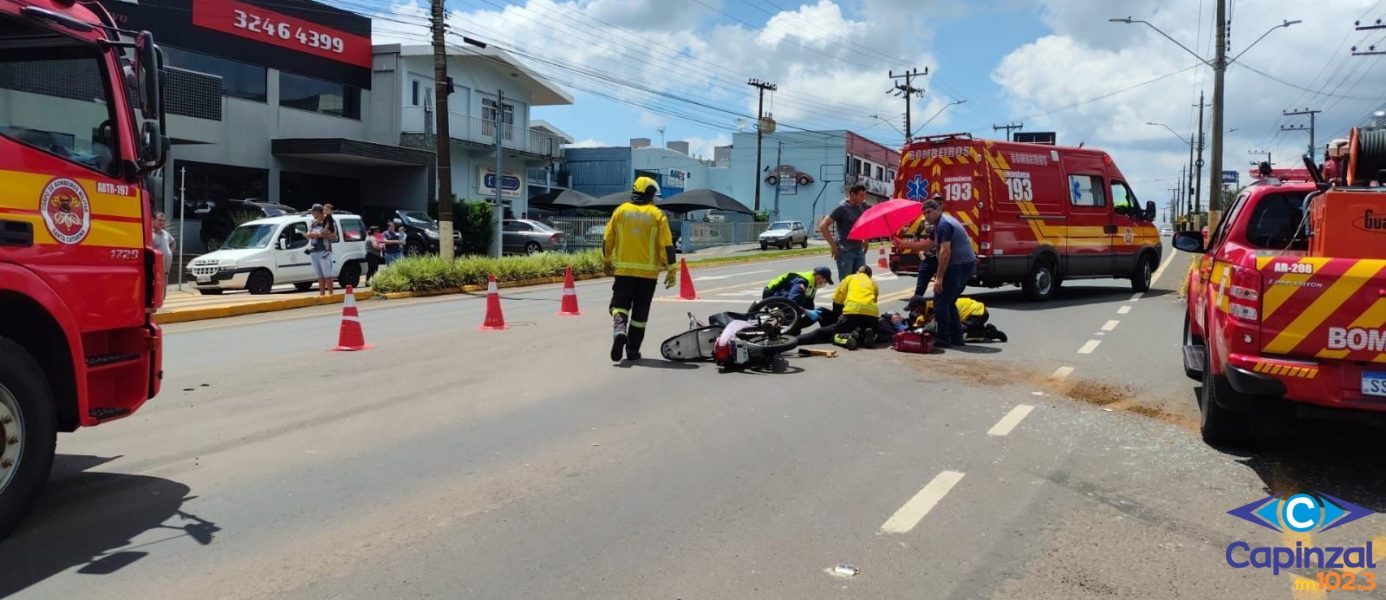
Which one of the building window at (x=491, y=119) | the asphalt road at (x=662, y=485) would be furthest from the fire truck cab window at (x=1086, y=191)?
the building window at (x=491, y=119)

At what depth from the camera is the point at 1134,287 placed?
18500mm

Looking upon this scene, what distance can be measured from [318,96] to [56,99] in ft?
97.7

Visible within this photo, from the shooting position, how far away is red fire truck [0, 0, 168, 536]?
4301 millimetres

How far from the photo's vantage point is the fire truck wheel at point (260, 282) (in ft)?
60.6

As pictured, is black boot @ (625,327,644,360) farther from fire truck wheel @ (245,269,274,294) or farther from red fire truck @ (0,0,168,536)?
fire truck wheel @ (245,269,274,294)

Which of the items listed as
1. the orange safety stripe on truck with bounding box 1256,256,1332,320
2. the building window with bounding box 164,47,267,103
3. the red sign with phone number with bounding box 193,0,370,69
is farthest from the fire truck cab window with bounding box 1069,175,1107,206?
the red sign with phone number with bounding box 193,0,370,69

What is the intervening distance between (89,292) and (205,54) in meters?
27.1

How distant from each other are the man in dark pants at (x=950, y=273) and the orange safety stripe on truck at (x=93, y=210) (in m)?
7.74

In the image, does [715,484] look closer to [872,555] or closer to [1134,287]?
[872,555]

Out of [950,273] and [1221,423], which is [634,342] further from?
[1221,423]

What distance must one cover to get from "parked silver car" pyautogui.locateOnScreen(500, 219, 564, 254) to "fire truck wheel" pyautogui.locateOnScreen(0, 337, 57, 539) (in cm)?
2860

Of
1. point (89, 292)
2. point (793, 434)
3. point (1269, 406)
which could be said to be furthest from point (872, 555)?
point (89, 292)

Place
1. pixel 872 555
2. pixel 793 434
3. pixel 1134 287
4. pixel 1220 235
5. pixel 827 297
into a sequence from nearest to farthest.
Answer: pixel 872 555
pixel 793 434
pixel 1220 235
pixel 827 297
pixel 1134 287

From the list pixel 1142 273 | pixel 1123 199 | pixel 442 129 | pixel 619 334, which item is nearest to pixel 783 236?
pixel 442 129
